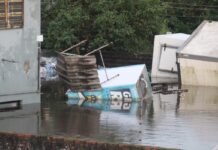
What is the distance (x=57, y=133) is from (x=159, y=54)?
51.3 ft

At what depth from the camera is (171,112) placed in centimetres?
2302

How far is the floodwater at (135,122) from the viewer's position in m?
17.8

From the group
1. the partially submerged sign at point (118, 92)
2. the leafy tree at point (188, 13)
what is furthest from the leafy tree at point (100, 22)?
the partially submerged sign at point (118, 92)

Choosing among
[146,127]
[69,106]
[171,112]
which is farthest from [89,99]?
[146,127]

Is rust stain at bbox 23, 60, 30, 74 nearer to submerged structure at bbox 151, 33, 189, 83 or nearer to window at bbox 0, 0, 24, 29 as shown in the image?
window at bbox 0, 0, 24, 29

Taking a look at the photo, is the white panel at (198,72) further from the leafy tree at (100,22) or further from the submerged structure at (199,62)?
the leafy tree at (100,22)

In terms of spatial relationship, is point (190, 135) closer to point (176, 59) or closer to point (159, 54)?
point (176, 59)

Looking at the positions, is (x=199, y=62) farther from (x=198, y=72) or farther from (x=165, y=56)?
(x=165, y=56)

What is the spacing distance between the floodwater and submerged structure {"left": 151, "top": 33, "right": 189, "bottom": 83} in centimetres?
671

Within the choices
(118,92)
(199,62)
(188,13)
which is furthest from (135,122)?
(188,13)

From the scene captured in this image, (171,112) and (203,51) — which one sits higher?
(203,51)

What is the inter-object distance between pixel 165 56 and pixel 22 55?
12.6m

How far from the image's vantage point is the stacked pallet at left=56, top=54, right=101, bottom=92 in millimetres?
24719

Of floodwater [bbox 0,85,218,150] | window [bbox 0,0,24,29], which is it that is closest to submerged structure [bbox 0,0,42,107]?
window [bbox 0,0,24,29]
